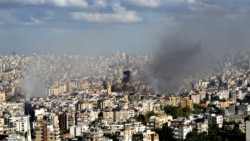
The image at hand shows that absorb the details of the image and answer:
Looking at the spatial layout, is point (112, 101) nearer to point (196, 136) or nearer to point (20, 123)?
point (20, 123)

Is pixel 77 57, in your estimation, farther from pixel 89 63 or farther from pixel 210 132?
pixel 210 132

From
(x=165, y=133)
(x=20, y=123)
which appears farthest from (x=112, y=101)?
(x=165, y=133)

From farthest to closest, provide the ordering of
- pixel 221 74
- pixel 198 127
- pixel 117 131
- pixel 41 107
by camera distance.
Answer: pixel 221 74, pixel 41 107, pixel 198 127, pixel 117 131

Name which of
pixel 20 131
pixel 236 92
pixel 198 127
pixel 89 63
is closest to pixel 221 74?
pixel 236 92

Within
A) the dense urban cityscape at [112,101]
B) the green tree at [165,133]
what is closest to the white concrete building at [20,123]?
the dense urban cityscape at [112,101]

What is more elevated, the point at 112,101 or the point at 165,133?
the point at 165,133

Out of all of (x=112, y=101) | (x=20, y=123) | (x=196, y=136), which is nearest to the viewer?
(x=196, y=136)

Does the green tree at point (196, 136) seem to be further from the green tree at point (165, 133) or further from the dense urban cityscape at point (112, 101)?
the green tree at point (165, 133)

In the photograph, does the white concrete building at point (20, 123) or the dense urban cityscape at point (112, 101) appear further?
the white concrete building at point (20, 123)

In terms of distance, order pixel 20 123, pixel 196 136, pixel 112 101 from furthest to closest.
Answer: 1. pixel 112 101
2. pixel 20 123
3. pixel 196 136
